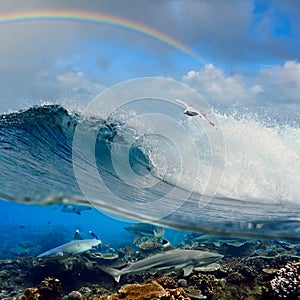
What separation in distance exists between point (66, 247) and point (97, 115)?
633 cm

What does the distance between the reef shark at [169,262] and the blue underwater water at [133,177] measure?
1.42 metres

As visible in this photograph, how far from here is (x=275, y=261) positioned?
934 centimetres

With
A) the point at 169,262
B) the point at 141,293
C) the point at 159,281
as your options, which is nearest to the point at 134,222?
the point at 141,293

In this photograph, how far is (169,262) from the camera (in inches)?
269

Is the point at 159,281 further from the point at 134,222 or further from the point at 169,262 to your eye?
the point at 134,222

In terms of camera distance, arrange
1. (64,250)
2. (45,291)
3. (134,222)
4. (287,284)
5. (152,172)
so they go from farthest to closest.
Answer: (152,172) → (64,250) → (45,291) → (287,284) → (134,222)

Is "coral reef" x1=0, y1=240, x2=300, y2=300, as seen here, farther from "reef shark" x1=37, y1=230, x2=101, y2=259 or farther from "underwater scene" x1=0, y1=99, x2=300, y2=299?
"reef shark" x1=37, y1=230, x2=101, y2=259

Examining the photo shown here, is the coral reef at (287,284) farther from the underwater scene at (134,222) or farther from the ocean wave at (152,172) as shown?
the ocean wave at (152,172)

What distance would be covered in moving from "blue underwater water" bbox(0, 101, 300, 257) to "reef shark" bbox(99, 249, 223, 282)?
1.42 m

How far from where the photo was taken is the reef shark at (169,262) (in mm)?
6750

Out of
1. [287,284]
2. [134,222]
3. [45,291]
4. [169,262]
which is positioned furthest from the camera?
[45,291]

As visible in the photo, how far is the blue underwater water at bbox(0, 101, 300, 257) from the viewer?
4.57 meters

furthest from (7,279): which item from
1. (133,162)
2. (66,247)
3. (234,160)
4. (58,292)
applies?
(234,160)

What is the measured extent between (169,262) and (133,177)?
2867 millimetres
